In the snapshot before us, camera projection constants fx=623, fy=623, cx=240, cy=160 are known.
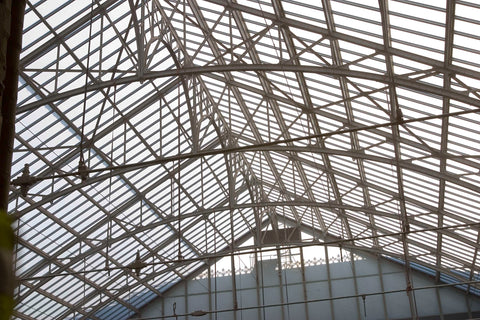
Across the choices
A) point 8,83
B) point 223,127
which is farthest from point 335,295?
point 8,83

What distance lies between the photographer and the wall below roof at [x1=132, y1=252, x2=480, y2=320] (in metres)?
31.3

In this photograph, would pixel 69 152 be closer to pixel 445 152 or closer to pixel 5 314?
pixel 445 152

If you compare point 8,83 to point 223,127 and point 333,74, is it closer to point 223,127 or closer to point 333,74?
point 333,74

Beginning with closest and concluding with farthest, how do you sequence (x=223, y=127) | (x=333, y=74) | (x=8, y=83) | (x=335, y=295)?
(x=8, y=83) → (x=333, y=74) → (x=223, y=127) → (x=335, y=295)

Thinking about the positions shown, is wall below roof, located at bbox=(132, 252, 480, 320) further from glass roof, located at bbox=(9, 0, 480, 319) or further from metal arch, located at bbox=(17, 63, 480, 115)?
metal arch, located at bbox=(17, 63, 480, 115)

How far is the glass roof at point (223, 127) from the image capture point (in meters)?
15.0

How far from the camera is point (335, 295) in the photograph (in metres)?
32.4

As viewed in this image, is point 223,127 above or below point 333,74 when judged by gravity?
above

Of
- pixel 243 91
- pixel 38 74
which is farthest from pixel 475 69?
pixel 38 74

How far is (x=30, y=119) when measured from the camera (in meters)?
19.6

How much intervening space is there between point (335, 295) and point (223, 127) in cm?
1201

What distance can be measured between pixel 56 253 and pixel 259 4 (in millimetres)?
→ 16073

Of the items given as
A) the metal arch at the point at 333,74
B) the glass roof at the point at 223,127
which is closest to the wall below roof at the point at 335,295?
Answer: the glass roof at the point at 223,127

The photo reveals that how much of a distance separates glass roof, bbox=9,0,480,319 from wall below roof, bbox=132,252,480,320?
1.12m
